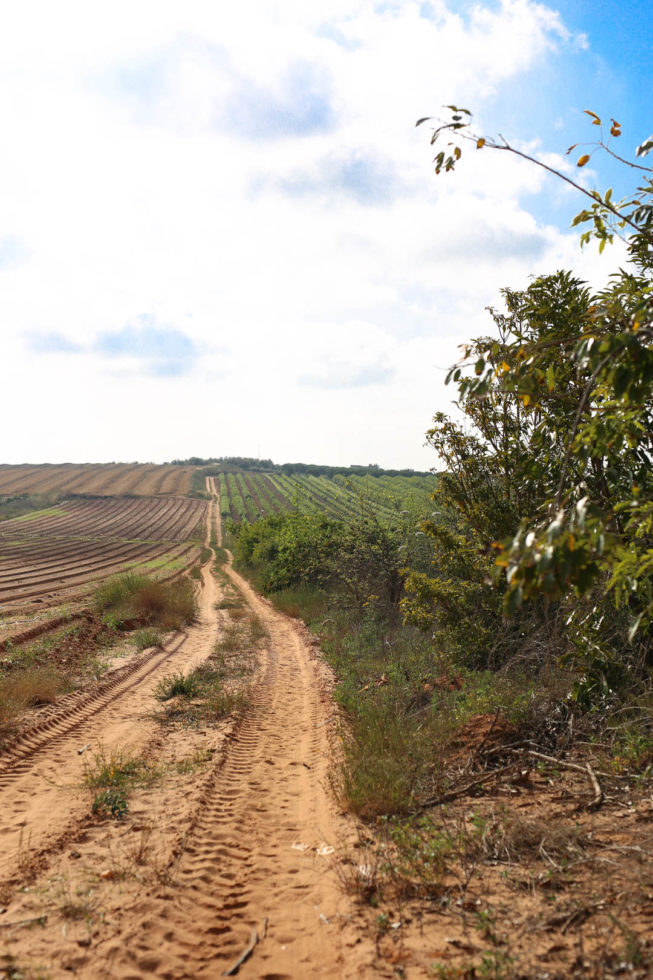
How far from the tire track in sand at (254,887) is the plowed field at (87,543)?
14.8 metres

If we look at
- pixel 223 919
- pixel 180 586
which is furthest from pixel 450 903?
pixel 180 586

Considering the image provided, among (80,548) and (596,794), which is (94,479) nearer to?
(80,548)

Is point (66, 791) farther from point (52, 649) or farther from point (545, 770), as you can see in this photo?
point (52, 649)

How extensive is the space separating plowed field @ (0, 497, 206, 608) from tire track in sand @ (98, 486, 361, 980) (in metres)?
14.8

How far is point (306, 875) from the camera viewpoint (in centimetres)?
394

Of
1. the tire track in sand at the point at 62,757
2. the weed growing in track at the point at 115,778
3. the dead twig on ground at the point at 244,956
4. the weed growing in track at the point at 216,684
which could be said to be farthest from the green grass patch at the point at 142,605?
the dead twig on ground at the point at 244,956

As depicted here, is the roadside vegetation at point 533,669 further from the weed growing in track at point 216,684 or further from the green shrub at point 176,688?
the green shrub at point 176,688

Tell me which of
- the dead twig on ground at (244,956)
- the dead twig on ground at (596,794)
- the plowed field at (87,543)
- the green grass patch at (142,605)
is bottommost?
the plowed field at (87,543)

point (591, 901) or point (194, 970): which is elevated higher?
point (591, 901)

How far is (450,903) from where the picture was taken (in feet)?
10.7

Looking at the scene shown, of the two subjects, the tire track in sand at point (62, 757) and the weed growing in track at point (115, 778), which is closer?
the tire track in sand at point (62, 757)

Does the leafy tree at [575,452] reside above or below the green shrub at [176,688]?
above

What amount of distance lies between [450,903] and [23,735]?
562 centimetres

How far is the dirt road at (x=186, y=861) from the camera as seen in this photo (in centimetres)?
310
